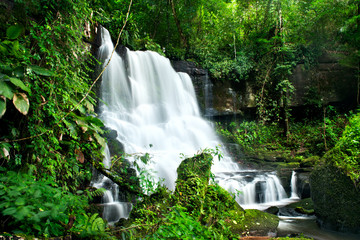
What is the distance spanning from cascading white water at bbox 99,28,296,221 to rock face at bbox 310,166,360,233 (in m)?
2.19

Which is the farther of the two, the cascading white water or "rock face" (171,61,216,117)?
"rock face" (171,61,216,117)

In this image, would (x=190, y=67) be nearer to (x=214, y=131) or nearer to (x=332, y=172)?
(x=214, y=131)

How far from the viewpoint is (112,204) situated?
474 centimetres

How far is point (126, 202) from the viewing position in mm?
5027

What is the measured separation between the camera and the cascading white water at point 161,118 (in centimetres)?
691

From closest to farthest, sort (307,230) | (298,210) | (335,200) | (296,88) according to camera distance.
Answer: (335,200), (307,230), (298,210), (296,88)

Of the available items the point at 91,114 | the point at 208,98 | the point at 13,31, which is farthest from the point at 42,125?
the point at 208,98

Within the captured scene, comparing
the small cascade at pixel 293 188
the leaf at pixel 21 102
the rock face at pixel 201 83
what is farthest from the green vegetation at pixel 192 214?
the rock face at pixel 201 83

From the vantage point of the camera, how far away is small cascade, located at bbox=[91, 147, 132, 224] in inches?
180

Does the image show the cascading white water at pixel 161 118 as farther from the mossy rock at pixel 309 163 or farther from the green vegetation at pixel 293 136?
the mossy rock at pixel 309 163

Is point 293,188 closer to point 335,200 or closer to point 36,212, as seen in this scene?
point 335,200

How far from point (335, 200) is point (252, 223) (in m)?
1.71

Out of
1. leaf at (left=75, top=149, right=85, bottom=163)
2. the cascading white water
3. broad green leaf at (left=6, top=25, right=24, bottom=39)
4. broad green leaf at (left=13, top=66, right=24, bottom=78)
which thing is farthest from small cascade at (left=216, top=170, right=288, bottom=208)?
broad green leaf at (left=6, top=25, right=24, bottom=39)

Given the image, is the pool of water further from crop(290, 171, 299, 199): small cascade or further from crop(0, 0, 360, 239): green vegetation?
crop(290, 171, 299, 199): small cascade
